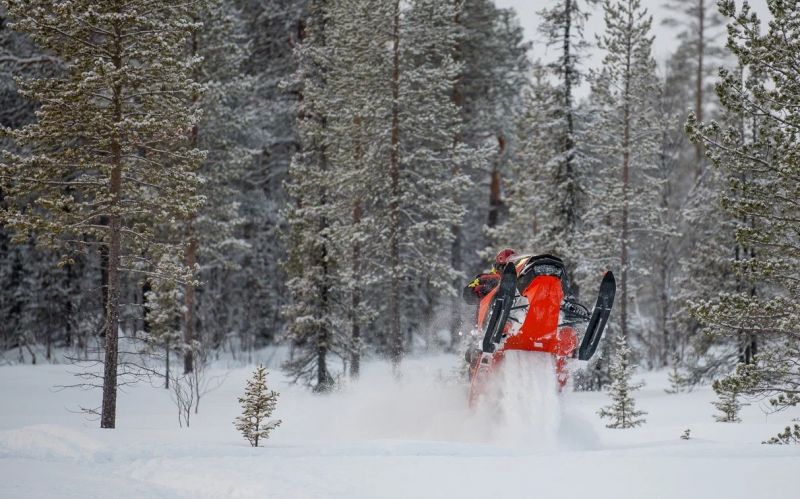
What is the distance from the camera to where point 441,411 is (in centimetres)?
1408

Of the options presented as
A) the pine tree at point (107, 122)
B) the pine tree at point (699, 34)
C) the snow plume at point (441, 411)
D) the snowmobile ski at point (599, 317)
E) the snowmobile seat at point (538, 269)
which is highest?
the pine tree at point (699, 34)

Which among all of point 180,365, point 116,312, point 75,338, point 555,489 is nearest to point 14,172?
point 116,312

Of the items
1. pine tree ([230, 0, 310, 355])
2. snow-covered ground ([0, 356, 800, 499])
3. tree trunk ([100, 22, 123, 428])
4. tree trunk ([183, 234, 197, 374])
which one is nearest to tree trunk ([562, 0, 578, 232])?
pine tree ([230, 0, 310, 355])

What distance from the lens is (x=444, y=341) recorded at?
122ft

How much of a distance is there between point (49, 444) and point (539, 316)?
7.58m

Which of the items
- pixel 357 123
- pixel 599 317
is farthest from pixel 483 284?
pixel 357 123

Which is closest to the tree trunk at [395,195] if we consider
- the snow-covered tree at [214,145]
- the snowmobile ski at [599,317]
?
the snow-covered tree at [214,145]

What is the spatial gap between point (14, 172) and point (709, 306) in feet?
41.2

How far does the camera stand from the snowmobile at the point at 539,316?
10.4 metres

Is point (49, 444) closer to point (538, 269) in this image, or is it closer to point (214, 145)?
point (538, 269)

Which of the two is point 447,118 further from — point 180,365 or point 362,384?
point 180,365

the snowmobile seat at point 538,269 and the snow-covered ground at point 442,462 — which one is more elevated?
the snowmobile seat at point 538,269

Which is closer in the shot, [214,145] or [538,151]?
[214,145]

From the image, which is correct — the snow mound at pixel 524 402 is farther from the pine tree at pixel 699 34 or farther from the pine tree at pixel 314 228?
the pine tree at pixel 699 34
